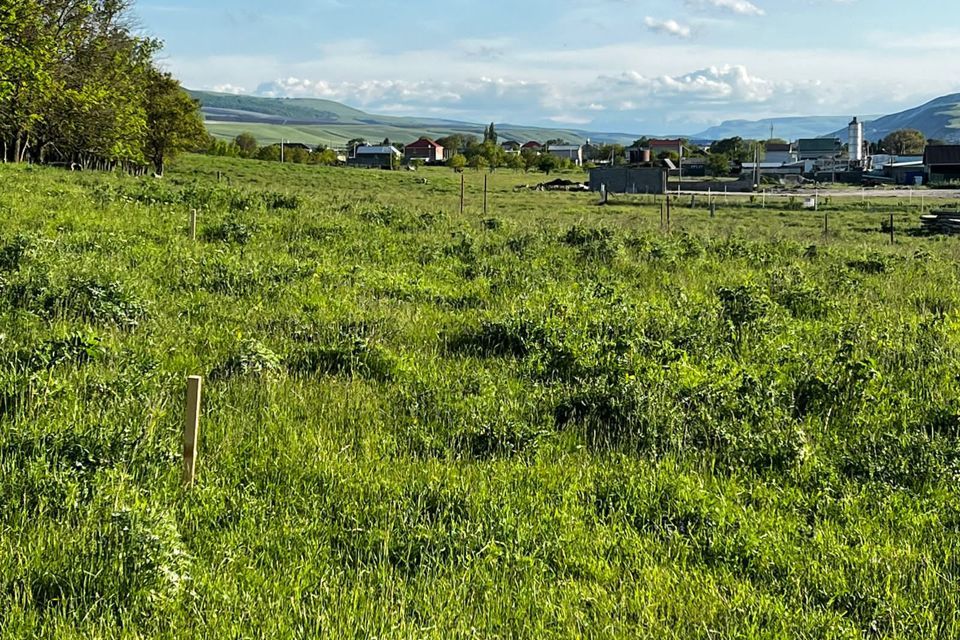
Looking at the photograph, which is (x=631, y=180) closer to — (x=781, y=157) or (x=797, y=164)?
(x=797, y=164)

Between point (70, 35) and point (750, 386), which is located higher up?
point (70, 35)

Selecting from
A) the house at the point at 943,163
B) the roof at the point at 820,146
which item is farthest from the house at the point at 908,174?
the roof at the point at 820,146

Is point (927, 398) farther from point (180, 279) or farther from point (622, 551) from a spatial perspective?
point (180, 279)

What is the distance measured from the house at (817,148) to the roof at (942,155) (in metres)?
71.8

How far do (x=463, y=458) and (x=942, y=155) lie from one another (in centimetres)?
12898

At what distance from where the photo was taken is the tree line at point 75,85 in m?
23.7

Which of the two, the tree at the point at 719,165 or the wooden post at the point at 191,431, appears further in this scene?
the tree at the point at 719,165

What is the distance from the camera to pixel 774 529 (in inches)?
214

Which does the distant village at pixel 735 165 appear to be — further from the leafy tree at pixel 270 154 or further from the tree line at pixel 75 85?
the tree line at pixel 75 85

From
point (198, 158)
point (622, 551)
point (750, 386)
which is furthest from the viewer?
point (198, 158)

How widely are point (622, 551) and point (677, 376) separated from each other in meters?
3.29

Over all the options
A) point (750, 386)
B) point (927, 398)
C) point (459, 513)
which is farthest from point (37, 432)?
point (927, 398)

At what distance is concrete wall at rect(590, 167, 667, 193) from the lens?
85244 mm

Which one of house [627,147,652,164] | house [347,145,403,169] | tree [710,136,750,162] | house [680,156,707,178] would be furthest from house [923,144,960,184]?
house [347,145,403,169]
